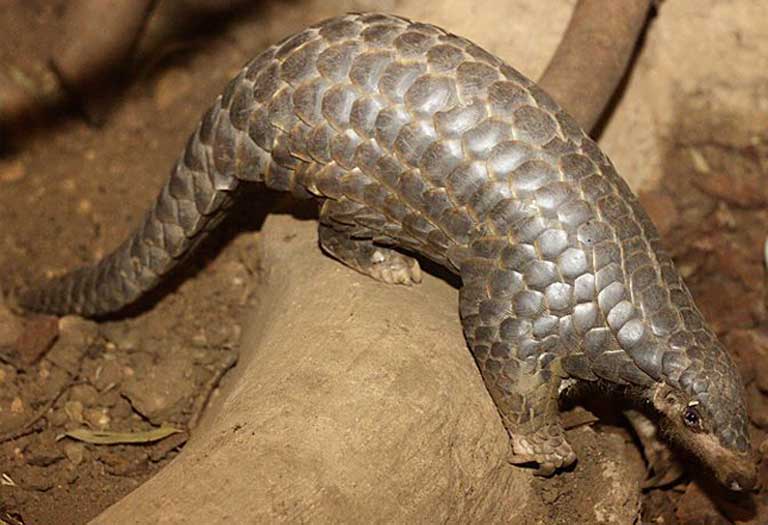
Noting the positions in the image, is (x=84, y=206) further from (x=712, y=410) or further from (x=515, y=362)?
(x=712, y=410)

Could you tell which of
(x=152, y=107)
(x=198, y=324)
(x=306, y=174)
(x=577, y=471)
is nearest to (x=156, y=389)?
(x=198, y=324)

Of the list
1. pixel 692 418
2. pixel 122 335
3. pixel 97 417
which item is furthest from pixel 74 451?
pixel 692 418

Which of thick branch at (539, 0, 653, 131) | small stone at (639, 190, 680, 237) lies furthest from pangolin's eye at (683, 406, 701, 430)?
small stone at (639, 190, 680, 237)

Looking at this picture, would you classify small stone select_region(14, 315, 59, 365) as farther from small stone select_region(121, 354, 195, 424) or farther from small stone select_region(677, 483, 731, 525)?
small stone select_region(677, 483, 731, 525)

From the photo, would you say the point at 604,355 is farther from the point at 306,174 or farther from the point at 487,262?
the point at 306,174

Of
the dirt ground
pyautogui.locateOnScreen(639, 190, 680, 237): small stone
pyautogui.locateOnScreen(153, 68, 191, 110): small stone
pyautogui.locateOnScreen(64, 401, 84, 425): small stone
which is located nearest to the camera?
the dirt ground

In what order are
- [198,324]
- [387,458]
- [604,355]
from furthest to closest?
[198,324]
[604,355]
[387,458]

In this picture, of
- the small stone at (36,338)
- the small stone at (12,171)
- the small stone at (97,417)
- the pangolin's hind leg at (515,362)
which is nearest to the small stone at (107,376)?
the small stone at (97,417)
